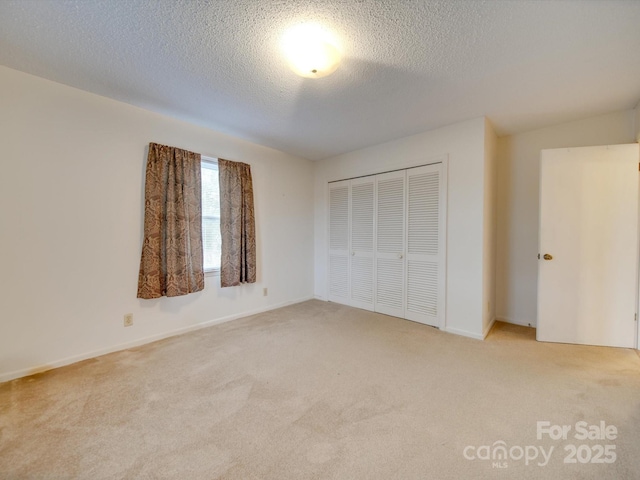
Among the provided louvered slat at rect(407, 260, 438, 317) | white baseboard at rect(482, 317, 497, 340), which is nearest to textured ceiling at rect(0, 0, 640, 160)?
louvered slat at rect(407, 260, 438, 317)

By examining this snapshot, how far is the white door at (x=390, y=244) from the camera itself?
3.55 meters

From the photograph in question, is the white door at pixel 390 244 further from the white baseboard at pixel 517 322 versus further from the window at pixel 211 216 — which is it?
the window at pixel 211 216

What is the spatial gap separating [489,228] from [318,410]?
2.76 meters

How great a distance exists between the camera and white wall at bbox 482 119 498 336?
2.94 m

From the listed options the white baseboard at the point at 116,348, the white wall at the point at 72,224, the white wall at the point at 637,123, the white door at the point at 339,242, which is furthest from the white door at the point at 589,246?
the white wall at the point at 72,224

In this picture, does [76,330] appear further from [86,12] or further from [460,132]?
[460,132]

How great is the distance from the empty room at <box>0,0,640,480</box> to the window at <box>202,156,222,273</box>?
3cm

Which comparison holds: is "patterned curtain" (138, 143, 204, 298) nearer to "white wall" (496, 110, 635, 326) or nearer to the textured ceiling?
the textured ceiling

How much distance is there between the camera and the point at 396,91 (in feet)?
7.64

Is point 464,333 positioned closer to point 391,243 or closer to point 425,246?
point 425,246

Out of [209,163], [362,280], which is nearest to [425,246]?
[362,280]

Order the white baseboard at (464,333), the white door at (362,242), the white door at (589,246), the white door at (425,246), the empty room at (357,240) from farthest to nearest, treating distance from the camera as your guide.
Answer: the white door at (362,242) < the white door at (425,246) < the white baseboard at (464,333) < the white door at (589,246) < the empty room at (357,240)

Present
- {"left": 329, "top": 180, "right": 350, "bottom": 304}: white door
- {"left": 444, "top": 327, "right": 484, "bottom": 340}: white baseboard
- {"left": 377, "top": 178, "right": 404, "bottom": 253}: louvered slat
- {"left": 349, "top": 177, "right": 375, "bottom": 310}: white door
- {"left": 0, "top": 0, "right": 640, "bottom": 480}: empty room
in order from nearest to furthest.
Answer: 1. {"left": 0, "top": 0, "right": 640, "bottom": 480}: empty room
2. {"left": 444, "top": 327, "right": 484, "bottom": 340}: white baseboard
3. {"left": 377, "top": 178, "right": 404, "bottom": 253}: louvered slat
4. {"left": 349, "top": 177, "right": 375, "bottom": 310}: white door
5. {"left": 329, "top": 180, "right": 350, "bottom": 304}: white door

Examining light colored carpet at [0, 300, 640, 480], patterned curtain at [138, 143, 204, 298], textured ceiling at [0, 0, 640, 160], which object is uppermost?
textured ceiling at [0, 0, 640, 160]
